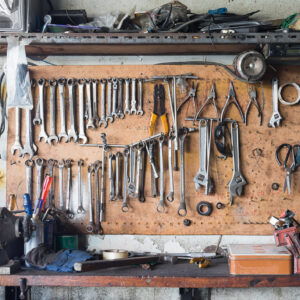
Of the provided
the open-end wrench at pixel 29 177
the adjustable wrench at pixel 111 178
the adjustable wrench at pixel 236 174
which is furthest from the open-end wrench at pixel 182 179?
the open-end wrench at pixel 29 177

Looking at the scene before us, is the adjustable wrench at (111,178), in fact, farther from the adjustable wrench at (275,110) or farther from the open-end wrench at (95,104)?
the adjustable wrench at (275,110)

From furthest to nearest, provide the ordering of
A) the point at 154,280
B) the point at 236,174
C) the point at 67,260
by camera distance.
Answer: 1. the point at 236,174
2. the point at 67,260
3. the point at 154,280

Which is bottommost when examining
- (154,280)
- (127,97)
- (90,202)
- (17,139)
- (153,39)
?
(154,280)

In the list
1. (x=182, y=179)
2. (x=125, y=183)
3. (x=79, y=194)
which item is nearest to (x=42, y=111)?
(x=79, y=194)

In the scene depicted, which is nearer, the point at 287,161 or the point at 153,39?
the point at 153,39

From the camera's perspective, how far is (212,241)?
2.11 metres

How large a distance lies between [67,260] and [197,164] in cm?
83

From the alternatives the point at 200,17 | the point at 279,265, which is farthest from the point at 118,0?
the point at 279,265

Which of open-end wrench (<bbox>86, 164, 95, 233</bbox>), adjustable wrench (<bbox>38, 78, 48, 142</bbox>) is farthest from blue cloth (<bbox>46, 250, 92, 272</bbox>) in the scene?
adjustable wrench (<bbox>38, 78, 48, 142</bbox>)

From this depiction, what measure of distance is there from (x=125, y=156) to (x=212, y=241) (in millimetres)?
655

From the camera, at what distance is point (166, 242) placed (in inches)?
83.5

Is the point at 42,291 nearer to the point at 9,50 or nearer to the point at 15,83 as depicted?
the point at 15,83

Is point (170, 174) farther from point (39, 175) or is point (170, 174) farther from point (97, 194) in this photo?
point (39, 175)

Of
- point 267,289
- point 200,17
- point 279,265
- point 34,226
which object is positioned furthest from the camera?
point 267,289
